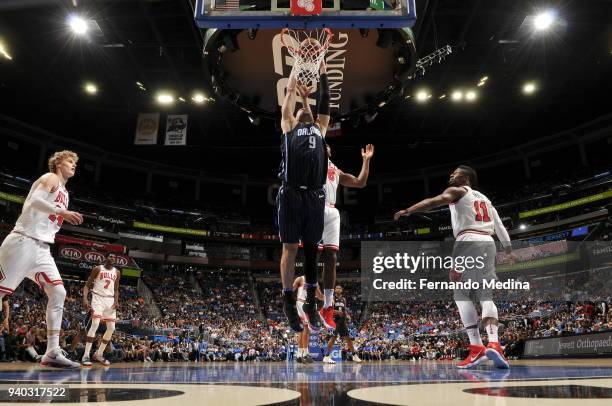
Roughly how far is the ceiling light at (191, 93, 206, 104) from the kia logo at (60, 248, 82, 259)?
12457 millimetres

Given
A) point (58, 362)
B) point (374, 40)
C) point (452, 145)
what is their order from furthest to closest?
point (452, 145), point (374, 40), point (58, 362)

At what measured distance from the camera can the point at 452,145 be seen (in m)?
31.3

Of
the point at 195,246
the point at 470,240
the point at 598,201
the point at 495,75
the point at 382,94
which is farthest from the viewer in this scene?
the point at 195,246

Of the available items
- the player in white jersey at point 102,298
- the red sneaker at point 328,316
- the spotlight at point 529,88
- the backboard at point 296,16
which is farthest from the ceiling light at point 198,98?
the red sneaker at point 328,316

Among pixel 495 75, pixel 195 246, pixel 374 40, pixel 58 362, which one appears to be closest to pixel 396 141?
pixel 495 75

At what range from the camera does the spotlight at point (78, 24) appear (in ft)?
49.6

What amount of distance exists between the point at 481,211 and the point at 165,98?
19234 millimetres

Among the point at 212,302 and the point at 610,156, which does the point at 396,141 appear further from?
the point at 212,302

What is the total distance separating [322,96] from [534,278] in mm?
28632

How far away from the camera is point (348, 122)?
1903 cm

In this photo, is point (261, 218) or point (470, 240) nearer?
point (470, 240)

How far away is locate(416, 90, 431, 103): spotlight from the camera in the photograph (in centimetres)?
2145

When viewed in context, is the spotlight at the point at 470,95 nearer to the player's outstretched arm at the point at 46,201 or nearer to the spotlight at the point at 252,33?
the spotlight at the point at 252,33

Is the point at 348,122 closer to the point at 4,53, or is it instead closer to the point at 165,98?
the point at 165,98
